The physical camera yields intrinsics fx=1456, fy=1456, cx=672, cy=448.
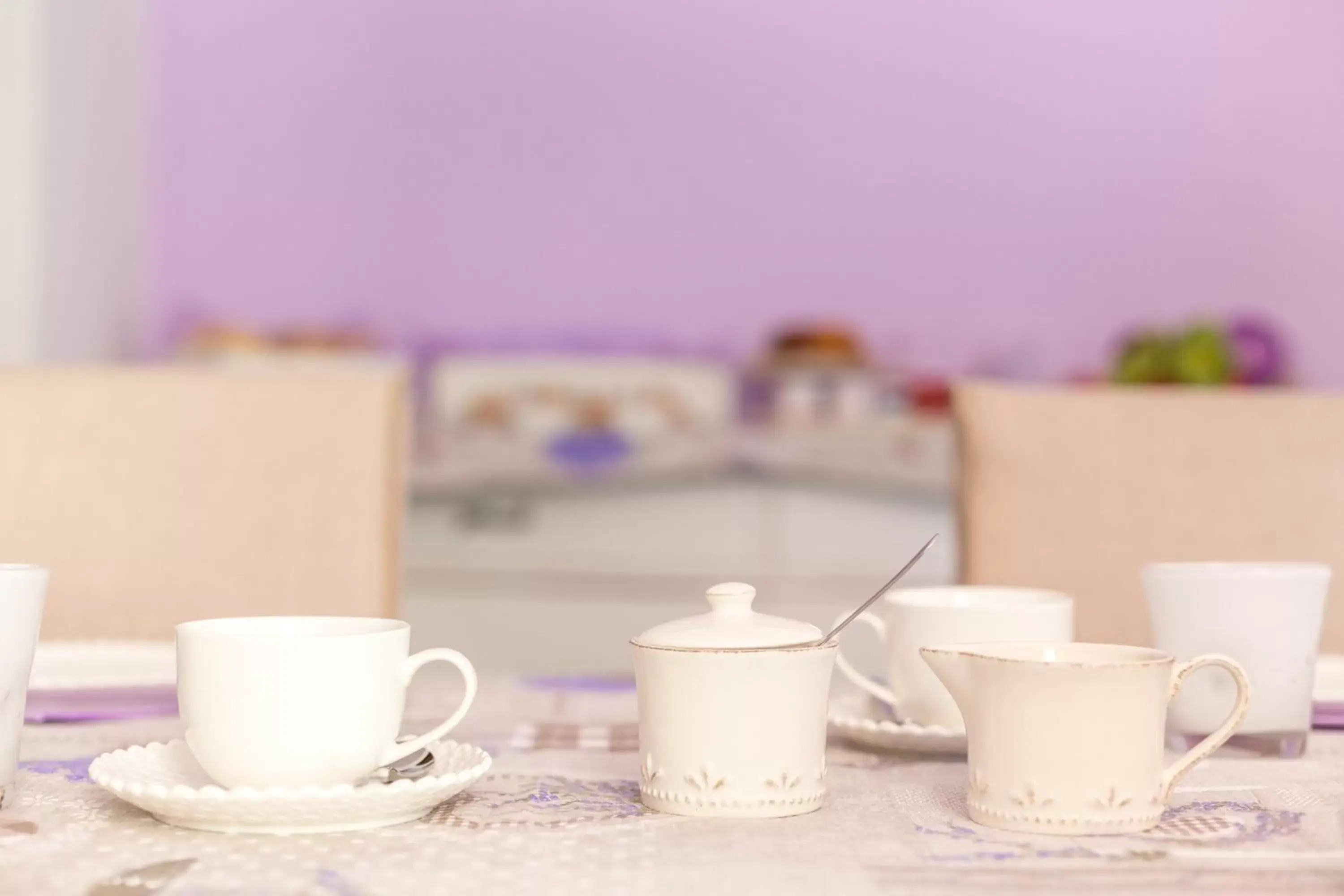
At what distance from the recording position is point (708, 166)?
282 cm

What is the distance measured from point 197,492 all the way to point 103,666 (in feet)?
1.24

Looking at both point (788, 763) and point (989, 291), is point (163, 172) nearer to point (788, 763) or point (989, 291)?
point (989, 291)

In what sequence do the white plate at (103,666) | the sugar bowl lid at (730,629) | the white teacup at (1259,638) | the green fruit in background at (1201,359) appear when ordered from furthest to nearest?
the green fruit in background at (1201,359)
the white plate at (103,666)
the white teacup at (1259,638)
the sugar bowl lid at (730,629)

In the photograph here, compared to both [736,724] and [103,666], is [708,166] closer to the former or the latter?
[103,666]

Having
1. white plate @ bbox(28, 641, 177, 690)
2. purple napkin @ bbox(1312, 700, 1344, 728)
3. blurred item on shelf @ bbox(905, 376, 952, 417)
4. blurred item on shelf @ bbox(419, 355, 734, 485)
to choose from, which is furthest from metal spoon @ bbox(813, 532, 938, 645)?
blurred item on shelf @ bbox(905, 376, 952, 417)

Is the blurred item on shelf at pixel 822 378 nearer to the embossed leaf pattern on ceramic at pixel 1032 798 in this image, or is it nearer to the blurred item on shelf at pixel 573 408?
the blurred item on shelf at pixel 573 408

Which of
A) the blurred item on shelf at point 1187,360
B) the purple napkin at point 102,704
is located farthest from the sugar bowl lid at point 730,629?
the blurred item on shelf at point 1187,360

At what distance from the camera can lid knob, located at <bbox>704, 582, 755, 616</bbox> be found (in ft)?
1.83

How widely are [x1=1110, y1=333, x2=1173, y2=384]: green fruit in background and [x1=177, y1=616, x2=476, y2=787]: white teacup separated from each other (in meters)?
2.06

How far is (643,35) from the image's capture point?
9.29 ft

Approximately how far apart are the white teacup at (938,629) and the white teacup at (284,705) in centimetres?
21

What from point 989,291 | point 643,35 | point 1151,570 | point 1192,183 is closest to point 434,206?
point 643,35

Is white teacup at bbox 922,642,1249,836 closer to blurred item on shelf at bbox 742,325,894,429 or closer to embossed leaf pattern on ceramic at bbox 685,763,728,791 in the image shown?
embossed leaf pattern on ceramic at bbox 685,763,728,791

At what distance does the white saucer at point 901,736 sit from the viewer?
637mm
